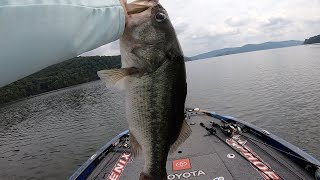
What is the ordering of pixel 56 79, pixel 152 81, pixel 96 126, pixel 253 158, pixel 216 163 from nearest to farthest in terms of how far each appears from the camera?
pixel 152 81 → pixel 216 163 → pixel 253 158 → pixel 96 126 → pixel 56 79

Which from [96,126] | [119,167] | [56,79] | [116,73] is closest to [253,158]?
[119,167]

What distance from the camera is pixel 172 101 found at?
2816 mm

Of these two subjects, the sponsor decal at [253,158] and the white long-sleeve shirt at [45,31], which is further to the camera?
the sponsor decal at [253,158]

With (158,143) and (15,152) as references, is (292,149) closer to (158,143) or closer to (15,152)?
(158,143)

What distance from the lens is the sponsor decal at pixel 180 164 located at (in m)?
9.78

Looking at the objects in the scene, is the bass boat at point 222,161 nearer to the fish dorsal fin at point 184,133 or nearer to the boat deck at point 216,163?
the boat deck at point 216,163

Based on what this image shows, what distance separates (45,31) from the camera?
1620 mm

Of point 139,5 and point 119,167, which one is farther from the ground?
point 139,5

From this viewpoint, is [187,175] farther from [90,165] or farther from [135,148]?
[135,148]

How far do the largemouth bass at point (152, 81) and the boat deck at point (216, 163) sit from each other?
252 inches

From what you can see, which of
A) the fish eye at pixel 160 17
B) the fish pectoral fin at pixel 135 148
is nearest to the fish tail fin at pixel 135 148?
the fish pectoral fin at pixel 135 148

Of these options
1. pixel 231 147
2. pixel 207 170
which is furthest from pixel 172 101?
pixel 231 147

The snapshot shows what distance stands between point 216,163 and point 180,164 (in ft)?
3.68

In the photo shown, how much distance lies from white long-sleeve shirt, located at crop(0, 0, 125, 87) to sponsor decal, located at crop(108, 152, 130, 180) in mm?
8511
